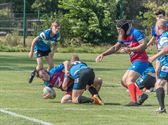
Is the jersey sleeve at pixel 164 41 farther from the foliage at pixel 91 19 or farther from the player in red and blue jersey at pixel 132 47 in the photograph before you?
the foliage at pixel 91 19

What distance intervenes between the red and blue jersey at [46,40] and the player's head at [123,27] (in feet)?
15.5

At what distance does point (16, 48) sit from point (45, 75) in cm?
3010

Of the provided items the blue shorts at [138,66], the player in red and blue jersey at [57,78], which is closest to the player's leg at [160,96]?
the blue shorts at [138,66]

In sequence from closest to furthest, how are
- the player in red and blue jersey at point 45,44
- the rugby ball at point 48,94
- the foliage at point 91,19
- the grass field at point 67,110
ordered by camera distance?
the grass field at point 67,110
the rugby ball at point 48,94
the player in red and blue jersey at point 45,44
the foliage at point 91,19

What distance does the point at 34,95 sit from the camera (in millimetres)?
16750

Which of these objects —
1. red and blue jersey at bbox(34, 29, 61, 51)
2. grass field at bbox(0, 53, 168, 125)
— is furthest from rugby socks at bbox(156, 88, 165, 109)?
red and blue jersey at bbox(34, 29, 61, 51)

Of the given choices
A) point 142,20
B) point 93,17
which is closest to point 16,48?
point 93,17

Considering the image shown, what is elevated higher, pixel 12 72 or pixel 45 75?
pixel 45 75

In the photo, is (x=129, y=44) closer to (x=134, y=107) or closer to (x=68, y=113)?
(x=134, y=107)

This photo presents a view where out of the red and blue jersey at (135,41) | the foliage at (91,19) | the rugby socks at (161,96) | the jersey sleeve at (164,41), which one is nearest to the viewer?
the rugby socks at (161,96)

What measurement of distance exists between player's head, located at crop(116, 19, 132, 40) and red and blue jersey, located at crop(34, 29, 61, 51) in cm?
471

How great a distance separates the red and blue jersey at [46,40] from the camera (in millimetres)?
19906

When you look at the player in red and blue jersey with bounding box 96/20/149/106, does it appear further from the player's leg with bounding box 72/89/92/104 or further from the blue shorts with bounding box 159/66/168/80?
the blue shorts with bounding box 159/66/168/80

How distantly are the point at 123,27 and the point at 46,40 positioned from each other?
5.71 meters
